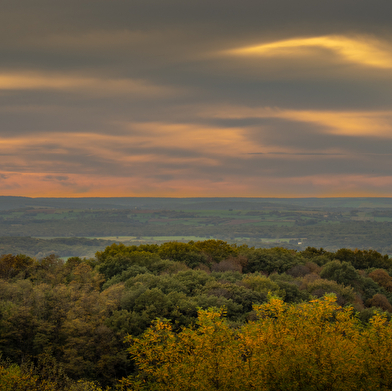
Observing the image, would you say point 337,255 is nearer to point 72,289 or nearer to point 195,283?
point 195,283

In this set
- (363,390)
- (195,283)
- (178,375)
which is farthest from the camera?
(195,283)

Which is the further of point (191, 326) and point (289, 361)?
point (191, 326)

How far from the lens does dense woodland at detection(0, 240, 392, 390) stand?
27.6m

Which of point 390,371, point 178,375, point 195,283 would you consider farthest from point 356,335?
point 195,283

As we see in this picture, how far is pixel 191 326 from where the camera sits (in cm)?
3869

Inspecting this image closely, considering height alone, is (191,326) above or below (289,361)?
below

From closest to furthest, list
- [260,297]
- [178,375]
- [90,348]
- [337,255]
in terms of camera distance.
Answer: [178,375]
[90,348]
[260,297]
[337,255]

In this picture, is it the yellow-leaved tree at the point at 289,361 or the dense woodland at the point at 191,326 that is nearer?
the yellow-leaved tree at the point at 289,361

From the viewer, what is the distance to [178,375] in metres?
29.0

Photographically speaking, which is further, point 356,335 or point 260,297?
point 260,297

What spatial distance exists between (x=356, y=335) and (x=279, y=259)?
63315 millimetres

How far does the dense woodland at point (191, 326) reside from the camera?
27625 mm

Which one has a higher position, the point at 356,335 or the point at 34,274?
the point at 356,335

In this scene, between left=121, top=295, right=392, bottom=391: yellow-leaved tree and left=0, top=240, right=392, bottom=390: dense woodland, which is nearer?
left=121, top=295, right=392, bottom=391: yellow-leaved tree
